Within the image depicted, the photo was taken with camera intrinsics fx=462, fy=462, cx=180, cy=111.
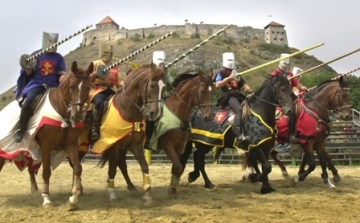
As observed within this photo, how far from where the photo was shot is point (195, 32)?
123m

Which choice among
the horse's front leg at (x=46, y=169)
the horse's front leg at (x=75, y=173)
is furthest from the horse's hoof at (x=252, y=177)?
the horse's front leg at (x=46, y=169)

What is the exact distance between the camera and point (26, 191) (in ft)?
34.1

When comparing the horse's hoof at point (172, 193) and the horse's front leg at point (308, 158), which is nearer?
the horse's hoof at point (172, 193)

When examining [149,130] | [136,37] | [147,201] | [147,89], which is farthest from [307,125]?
[136,37]

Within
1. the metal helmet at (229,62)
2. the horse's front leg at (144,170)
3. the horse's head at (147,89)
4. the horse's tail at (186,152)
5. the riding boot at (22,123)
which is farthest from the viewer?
the horse's tail at (186,152)

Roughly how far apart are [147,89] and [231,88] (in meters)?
3.07

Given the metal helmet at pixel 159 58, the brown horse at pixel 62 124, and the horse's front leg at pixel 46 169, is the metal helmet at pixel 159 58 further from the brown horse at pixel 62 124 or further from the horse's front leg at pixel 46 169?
the horse's front leg at pixel 46 169

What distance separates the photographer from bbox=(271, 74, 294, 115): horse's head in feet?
31.8

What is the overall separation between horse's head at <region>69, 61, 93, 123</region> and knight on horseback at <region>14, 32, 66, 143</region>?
3.62ft

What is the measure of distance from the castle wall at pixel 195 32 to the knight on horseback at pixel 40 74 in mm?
112046

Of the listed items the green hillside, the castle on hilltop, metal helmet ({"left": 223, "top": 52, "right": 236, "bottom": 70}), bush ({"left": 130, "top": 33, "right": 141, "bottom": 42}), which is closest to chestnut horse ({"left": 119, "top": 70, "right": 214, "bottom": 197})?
metal helmet ({"left": 223, "top": 52, "right": 236, "bottom": 70})

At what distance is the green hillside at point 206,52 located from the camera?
298ft

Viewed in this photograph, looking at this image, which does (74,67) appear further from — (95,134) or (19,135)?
(19,135)

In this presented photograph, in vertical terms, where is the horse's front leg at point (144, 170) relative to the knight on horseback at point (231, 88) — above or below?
below
